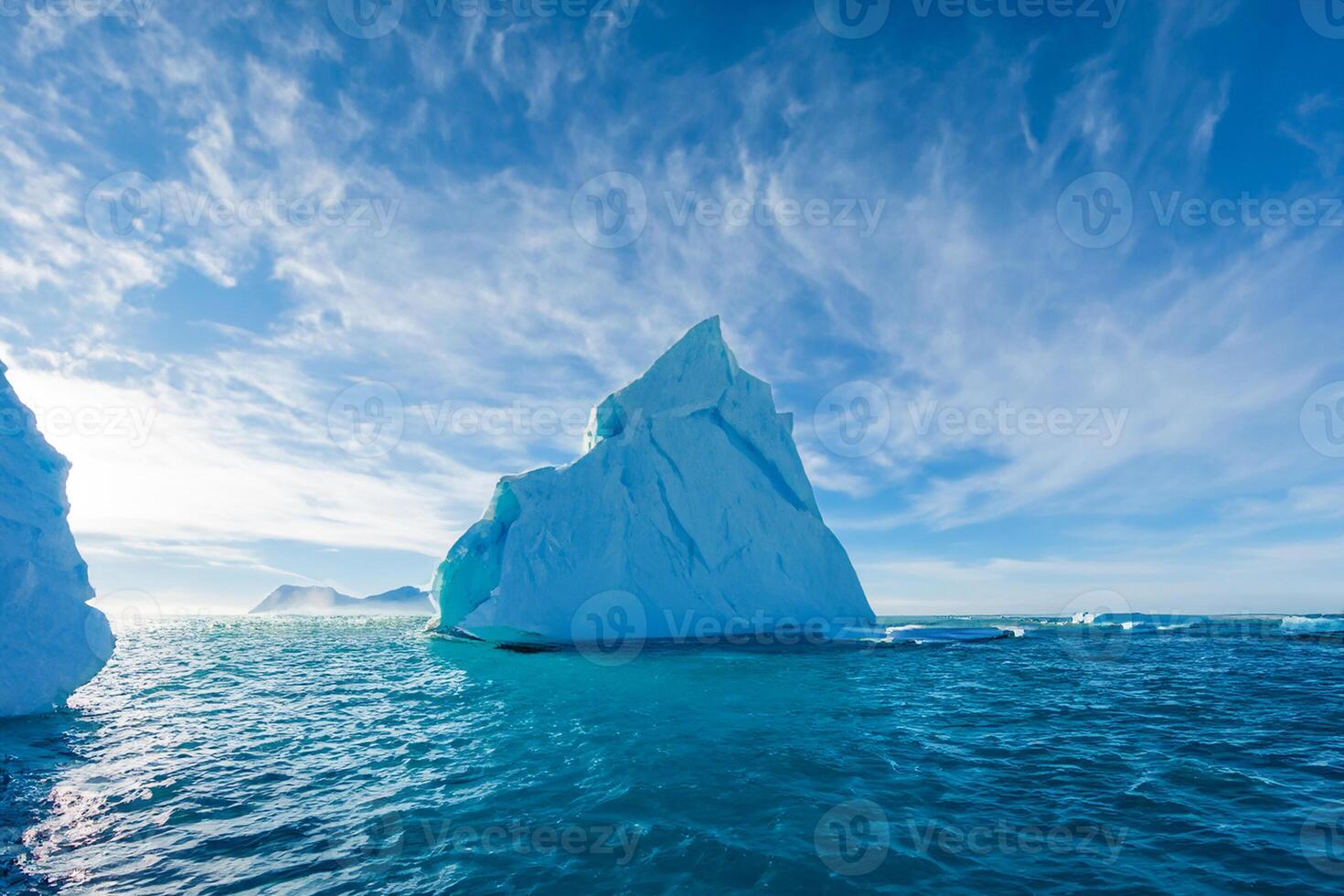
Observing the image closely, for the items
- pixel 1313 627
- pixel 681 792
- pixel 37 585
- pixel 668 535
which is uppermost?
pixel 668 535

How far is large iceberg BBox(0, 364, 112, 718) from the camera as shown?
12867 millimetres

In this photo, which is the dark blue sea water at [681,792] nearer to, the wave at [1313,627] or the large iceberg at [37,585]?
the large iceberg at [37,585]

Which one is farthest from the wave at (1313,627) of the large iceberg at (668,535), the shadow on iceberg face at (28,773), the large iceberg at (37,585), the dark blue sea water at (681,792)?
the large iceberg at (37,585)

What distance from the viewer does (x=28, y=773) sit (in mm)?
8828

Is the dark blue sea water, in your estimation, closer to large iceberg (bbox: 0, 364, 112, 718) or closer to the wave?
large iceberg (bbox: 0, 364, 112, 718)

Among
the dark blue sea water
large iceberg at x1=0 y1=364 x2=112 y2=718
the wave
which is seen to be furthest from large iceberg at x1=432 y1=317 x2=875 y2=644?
the wave

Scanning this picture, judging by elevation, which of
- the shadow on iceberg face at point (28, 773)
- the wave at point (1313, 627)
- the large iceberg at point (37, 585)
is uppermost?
the large iceberg at point (37, 585)

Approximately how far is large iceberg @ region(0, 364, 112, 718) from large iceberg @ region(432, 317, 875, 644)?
15.0 metres

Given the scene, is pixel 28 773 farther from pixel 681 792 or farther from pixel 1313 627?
pixel 1313 627

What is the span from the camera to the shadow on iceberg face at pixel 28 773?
5.74 metres

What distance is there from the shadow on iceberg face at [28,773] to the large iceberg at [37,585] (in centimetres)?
86

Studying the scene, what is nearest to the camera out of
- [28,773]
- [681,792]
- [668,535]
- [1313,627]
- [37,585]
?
[681,792]

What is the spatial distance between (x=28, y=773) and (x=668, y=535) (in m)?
25.5

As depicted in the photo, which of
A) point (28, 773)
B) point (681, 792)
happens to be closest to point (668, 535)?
point (681, 792)
